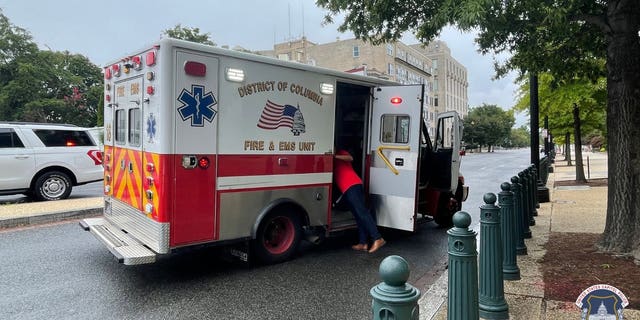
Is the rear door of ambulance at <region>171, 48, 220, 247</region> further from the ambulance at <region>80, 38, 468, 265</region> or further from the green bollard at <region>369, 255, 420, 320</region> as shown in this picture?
the green bollard at <region>369, 255, 420, 320</region>

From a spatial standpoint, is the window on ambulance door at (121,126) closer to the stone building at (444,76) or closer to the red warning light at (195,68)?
the red warning light at (195,68)

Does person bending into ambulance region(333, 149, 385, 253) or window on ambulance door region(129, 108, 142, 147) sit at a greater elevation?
window on ambulance door region(129, 108, 142, 147)

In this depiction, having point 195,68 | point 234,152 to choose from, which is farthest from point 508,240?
point 195,68

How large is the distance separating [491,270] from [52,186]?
33.7 ft

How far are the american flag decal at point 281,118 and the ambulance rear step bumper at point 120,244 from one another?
6.41ft

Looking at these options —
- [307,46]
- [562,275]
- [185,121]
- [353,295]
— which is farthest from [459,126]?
[307,46]

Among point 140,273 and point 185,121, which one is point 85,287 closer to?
point 140,273

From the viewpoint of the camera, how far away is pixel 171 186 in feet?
15.5

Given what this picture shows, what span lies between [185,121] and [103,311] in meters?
2.01

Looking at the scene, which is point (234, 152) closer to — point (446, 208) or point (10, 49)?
point (446, 208)

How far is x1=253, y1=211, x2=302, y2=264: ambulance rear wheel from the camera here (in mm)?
5699

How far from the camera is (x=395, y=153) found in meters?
6.77

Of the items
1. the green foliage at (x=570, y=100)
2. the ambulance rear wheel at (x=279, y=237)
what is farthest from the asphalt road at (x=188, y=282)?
the green foliage at (x=570, y=100)

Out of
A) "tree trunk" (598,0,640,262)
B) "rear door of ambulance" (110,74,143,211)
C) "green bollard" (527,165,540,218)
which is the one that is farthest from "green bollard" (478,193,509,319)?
"green bollard" (527,165,540,218)
